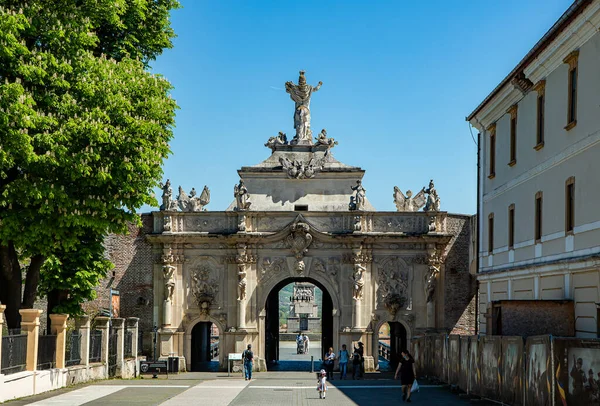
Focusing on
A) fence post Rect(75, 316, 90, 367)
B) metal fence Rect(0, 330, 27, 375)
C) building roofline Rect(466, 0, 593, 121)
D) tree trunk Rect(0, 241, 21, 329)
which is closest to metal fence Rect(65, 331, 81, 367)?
fence post Rect(75, 316, 90, 367)

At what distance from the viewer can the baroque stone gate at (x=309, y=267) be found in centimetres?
4656

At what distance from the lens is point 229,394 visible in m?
29.9

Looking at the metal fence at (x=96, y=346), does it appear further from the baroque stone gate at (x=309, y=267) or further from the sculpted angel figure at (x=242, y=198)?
the sculpted angel figure at (x=242, y=198)

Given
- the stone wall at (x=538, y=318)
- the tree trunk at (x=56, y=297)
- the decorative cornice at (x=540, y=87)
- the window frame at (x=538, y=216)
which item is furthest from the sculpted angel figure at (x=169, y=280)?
the decorative cornice at (x=540, y=87)

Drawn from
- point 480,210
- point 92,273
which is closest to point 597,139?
point 480,210

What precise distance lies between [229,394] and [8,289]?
8.15 metres

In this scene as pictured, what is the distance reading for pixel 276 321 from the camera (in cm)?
5238

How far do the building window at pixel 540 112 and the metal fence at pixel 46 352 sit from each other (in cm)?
1681

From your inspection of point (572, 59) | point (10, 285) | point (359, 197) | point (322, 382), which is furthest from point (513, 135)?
point (10, 285)

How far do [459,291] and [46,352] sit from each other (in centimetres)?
2350

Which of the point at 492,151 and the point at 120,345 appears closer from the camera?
the point at 492,151

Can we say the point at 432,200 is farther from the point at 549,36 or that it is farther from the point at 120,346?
the point at 549,36

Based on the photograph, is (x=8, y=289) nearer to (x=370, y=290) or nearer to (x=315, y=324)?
(x=370, y=290)

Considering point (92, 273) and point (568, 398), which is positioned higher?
point (92, 273)
